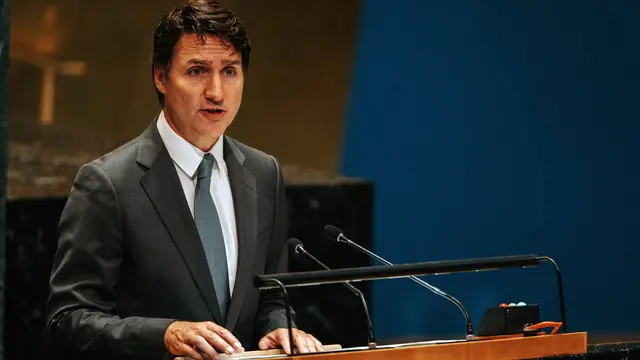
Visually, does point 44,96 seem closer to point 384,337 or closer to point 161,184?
point 384,337

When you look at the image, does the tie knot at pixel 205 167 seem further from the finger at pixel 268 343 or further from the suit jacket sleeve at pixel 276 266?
the finger at pixel 268 343

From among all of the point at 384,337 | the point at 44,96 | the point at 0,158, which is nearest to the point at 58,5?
the point at 44,96

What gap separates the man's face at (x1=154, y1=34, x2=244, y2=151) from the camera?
2869 mm

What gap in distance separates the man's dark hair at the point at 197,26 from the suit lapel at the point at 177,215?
0.87ft

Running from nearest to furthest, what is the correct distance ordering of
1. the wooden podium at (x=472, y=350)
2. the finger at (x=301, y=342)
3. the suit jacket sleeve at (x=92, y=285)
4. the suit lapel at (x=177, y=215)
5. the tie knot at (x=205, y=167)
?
the wooden podium at (x=472, y=350) < the finger at (x=301, y=342) < the suit jacket sleeve at (x=92, y=285) < the suit lapel at (x=177, y=215) < the tie knot at (x=205, y=167)

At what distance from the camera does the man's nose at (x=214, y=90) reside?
9.40 feet

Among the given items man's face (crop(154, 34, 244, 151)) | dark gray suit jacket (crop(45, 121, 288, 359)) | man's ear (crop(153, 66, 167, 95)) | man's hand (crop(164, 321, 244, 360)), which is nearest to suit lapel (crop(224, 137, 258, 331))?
dark gray suit jacket (crop(45, 121, 288, 359))

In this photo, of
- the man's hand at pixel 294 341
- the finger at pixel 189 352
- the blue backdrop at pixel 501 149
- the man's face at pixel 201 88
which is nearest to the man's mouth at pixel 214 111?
the man's face at pixel 201 88

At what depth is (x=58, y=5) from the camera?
16.1ft

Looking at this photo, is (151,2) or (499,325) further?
(151,2)

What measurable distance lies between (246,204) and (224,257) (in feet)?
0.52

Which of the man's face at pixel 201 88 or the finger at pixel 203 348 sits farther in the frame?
the man's face at pixel 201 88

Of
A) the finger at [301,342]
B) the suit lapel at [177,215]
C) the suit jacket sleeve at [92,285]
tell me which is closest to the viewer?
the finger at [301,342]

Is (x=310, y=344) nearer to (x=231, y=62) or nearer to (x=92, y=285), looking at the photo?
(x=92, y=285)
